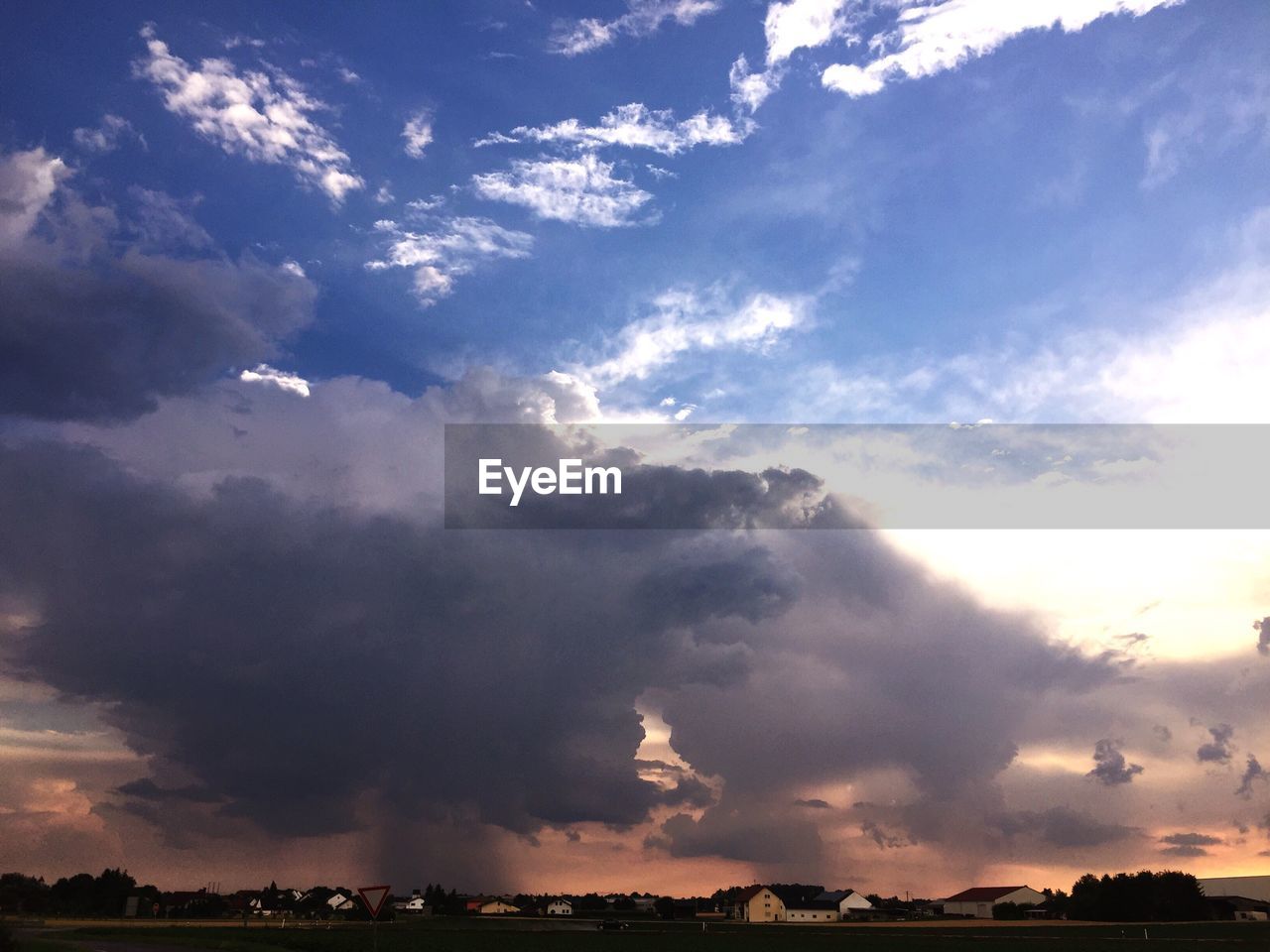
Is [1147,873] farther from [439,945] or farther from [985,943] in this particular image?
[439,945]

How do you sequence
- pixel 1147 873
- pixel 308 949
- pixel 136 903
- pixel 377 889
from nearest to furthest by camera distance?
1. pixel 377 889
2. pixel 308 949
3. pixel 1147 873
4. pixel 136 903

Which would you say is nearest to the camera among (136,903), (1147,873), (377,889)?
(377,889)

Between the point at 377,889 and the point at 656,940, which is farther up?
the point at 377,889

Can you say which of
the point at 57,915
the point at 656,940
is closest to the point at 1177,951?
the point at 656,940

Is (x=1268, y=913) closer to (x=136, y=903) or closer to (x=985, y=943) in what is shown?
(x=985, y=943)

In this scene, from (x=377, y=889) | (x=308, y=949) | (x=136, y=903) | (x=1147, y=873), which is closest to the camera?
(x=377, y=889)

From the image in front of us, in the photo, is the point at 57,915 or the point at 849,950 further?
the point at 57,915

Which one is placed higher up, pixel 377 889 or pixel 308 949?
pixel 377 889

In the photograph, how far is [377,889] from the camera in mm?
38594

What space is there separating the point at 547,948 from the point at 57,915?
167 metres

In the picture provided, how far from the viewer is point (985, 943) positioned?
283ft

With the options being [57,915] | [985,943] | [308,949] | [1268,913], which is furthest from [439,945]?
[57,915]

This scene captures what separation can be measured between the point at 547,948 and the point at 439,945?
9.33 m

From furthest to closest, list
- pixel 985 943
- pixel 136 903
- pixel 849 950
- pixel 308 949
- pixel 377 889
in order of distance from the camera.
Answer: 1. pixel 136 903
2. pixel 985 943
3. pixel 849 950
4. pixel 308 949
5. pixel 377 889
